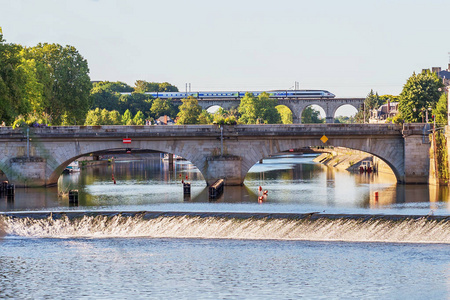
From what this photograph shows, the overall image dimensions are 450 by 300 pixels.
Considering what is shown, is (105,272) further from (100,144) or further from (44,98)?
(44,98)

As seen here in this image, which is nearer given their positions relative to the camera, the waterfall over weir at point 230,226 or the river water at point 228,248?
the river water at point 228,248

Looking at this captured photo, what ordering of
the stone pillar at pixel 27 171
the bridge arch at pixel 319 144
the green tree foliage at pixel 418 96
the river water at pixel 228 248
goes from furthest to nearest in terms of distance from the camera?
the green tree foliage at pixel 418 96
the bridge arch at pixel 319 144
the stone pillar at pixel 27 171
the river water at pixel 228 248

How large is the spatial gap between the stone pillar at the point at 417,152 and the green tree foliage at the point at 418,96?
3855 cm

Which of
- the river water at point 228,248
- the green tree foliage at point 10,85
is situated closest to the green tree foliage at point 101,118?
the green tree foliage at point 10,85

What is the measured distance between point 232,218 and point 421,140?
36.3 metres

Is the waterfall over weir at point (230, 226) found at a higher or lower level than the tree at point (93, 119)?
lower

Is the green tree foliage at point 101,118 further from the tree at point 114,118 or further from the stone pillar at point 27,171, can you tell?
the stone pillar at point 27,171

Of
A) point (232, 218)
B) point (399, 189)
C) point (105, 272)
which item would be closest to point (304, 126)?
point (399, 189)

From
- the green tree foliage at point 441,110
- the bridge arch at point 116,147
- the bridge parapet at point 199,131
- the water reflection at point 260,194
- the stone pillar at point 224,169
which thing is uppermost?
the green tree foliage at point 441,110

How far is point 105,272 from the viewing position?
45469 millimetres

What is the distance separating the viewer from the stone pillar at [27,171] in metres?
85.6

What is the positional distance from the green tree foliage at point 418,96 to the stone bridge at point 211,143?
38856 millimetres

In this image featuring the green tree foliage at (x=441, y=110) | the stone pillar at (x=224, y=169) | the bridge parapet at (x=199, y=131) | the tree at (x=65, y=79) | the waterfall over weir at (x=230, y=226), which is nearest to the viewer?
the waterfall over weir at (x=230, y=226)

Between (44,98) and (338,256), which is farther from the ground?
(44,98)
